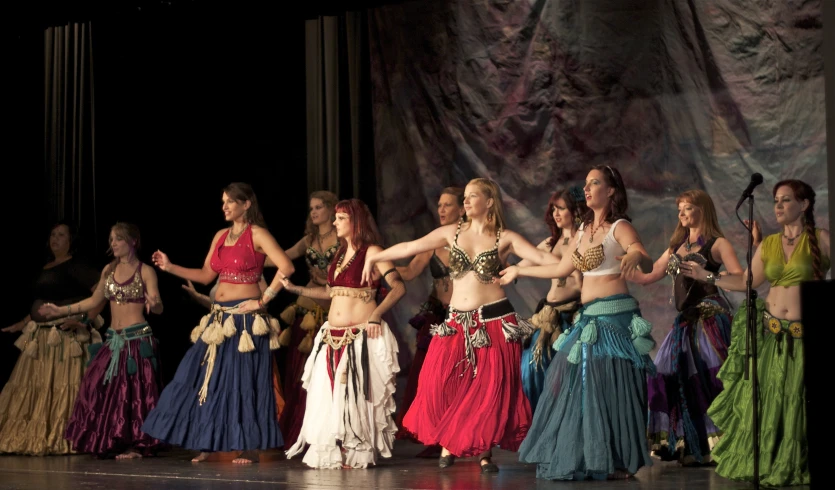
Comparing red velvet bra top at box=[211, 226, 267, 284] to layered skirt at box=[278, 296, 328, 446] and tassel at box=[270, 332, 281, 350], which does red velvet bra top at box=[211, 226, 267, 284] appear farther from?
layered skirt at box=[278, 296, 328, 446]

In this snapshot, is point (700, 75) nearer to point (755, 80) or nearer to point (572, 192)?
point (755, 80)

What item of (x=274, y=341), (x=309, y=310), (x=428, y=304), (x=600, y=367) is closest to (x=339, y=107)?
(x=309, y=310)

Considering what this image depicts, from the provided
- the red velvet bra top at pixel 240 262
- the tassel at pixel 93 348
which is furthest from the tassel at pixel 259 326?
the tassel at pixel 93 348

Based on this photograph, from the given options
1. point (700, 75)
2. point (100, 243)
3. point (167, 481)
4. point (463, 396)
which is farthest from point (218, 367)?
point (700, 75)

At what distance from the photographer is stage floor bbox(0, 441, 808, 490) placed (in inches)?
222

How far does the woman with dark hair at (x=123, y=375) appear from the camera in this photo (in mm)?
7426

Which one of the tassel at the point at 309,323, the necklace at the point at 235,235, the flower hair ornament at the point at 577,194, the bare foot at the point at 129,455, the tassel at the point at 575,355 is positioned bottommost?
the bare foot at the point at 129,455

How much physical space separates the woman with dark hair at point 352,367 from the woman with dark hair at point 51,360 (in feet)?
6.80

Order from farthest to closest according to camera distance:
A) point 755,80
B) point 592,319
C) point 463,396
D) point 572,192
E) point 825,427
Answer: point 755,80
point 572,192
point 463,396
point 592,319
point 825,427

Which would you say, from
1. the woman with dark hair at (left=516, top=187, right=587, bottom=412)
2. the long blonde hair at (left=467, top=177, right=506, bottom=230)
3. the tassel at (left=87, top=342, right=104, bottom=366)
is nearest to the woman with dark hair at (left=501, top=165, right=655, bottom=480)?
the long blonde hair at (left=467, top=177, right=506, bottom=230)

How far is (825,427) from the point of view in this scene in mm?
3611

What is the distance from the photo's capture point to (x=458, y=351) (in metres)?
6.27

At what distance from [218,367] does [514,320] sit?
1.88 meters

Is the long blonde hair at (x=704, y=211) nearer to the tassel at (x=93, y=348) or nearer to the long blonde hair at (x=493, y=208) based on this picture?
the long blonde hair at (x=493, y=208)
